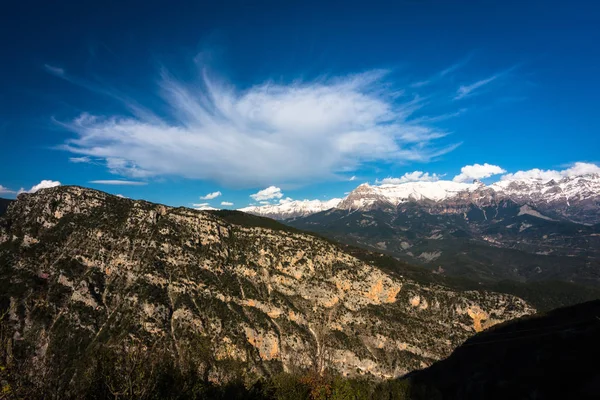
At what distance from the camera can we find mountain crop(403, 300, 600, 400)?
8612 centimetres

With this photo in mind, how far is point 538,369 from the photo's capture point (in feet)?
346

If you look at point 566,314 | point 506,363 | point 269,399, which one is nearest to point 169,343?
point 269,399

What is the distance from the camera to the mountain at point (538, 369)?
8612 centimetres

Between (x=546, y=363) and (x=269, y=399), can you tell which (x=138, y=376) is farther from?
(x=546, y=363)

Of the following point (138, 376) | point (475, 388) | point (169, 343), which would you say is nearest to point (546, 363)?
point (475, 388)

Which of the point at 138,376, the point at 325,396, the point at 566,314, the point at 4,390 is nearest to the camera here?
A: the point at 4,390

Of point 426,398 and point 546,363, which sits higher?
point 546,363

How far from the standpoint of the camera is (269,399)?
283 ft

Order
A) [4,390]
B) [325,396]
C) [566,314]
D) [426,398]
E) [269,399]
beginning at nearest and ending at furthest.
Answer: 1. [4,390]
2. [325,396]
3. [269,399]
4. [426,398]
5. [566,314]

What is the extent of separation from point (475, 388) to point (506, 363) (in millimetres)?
19338

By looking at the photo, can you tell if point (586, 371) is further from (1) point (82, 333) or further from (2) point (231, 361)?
(1) point (82, 333)

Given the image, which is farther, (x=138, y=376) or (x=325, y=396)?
(x=325, y=396)

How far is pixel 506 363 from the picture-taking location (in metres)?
130

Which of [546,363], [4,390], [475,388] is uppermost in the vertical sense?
[4,390]
